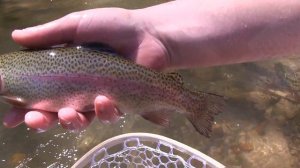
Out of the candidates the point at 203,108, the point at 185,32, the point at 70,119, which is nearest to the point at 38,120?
the point at 70,119

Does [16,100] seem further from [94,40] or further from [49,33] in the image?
[94,40]

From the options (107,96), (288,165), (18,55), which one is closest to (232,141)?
(288,165)

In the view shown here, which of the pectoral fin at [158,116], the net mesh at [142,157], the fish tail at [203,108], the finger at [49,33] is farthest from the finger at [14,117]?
the fish tail at [203,108]

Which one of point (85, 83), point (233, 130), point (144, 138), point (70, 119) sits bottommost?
point (233, 130)

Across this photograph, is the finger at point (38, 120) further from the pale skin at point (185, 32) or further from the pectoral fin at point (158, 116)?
the pectoral fin at point (158, 116)

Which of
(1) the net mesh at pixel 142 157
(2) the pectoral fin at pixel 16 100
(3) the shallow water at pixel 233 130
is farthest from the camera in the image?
(3) the shallow water at pixel 233 130

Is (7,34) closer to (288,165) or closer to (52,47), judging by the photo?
(52,47)

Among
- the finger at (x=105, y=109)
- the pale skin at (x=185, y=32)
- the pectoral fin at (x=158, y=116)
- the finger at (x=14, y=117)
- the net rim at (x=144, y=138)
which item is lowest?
the net rim at (x=144, y=138)
